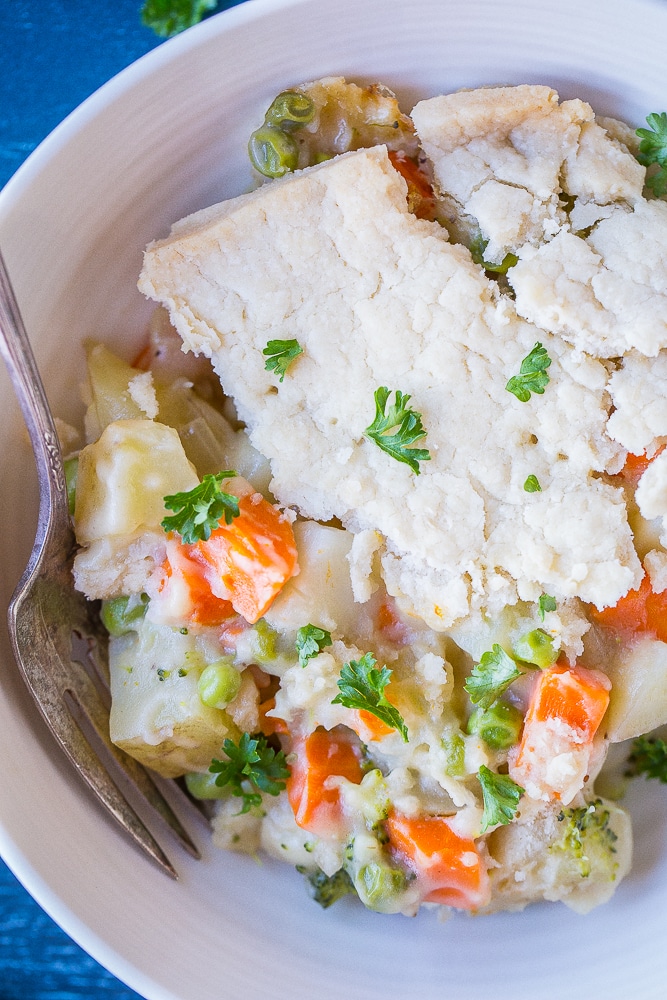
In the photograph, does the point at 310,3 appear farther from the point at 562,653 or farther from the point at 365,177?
the point at 562,653

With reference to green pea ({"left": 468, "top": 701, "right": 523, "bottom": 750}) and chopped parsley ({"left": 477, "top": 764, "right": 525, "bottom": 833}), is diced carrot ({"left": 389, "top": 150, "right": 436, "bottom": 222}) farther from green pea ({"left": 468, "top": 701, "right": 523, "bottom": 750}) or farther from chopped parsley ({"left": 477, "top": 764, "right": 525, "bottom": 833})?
chopped parsley ({"left": 477, "top": 764, "right": 525, "bottom": 833})

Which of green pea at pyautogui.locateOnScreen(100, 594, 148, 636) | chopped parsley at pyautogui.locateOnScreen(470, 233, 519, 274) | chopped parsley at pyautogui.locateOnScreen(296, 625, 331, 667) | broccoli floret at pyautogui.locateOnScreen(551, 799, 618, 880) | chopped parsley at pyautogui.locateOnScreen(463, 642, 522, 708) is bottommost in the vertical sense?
broccoli floret at pyautogui.locateOnScreen(551, 799, 618, 880)

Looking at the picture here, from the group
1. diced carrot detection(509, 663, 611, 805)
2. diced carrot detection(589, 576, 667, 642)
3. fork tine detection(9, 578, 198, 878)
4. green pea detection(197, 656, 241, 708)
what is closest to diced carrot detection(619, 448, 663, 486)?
diced carrot detection(589, 576, 667, 642)

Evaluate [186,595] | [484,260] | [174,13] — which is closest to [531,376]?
[484,260]

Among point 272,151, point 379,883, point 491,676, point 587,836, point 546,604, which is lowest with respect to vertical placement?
point 587,836

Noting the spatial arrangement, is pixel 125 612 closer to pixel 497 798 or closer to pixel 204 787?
pixel 204 787

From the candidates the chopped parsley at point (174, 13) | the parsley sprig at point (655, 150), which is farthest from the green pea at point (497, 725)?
the chopped parsley at point (174, 13)

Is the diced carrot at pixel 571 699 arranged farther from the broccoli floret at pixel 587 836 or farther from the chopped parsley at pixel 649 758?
the chopped parsley at pixel 649 758
